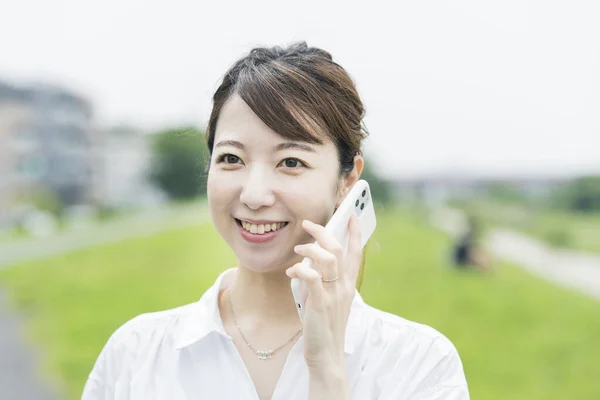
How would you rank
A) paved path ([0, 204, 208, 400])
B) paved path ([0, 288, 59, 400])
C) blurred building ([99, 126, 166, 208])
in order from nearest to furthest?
paved path ([0, 288, 59, 400])
paved path ([0, 204, 208, 400])
blurred building ([99, 126, 166, 208])

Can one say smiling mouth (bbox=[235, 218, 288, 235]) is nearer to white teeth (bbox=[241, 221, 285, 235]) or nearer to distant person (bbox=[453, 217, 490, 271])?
white teeth (bbox=[241, 221, 285, 235])

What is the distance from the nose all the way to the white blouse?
29 cm

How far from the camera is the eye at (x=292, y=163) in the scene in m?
1.06

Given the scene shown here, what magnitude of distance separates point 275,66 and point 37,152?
6.47m

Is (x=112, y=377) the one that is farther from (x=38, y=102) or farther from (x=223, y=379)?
(x=38, y=102)

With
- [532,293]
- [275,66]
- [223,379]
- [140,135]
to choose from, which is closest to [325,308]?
[223,379]

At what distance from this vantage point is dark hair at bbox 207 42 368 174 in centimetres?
105

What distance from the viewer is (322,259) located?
933mm

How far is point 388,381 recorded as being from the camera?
110 centimetres

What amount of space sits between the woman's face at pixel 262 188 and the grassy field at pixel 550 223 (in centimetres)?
358

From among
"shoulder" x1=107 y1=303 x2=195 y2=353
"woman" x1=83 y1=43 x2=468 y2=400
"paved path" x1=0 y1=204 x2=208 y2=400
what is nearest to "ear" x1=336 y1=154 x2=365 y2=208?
"woman" x1=83 y1=43 x2=468 y2=400

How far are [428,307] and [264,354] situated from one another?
418cm

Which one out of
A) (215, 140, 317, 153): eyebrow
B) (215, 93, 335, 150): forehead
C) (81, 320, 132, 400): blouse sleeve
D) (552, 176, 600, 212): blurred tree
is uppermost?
(215, 93, 335, 150): forehead

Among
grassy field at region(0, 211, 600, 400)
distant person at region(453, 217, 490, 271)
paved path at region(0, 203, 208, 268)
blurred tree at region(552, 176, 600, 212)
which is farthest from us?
paved path at region(0, 203, 208, 268)
